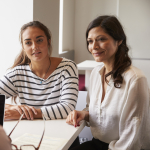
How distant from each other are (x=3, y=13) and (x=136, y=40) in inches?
137

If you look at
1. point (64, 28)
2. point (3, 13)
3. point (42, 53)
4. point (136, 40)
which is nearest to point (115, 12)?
point (136, 40)

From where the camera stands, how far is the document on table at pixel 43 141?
979mm

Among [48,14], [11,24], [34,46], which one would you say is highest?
[48,14]

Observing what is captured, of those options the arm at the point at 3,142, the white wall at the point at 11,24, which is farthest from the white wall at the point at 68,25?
the arm at the point at 3,142

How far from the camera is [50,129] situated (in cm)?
121

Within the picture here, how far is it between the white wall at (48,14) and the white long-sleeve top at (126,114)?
130 centimetres

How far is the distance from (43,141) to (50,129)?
6.8 inches

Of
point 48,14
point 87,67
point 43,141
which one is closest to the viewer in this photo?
point 43,141

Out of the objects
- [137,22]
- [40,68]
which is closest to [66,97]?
[40,68]

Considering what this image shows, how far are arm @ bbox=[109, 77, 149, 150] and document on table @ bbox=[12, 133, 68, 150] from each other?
416 mm

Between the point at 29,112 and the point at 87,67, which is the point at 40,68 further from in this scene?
the point at 87,67

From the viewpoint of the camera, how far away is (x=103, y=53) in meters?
1.44

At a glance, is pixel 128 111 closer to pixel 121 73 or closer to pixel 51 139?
pixel 121 73

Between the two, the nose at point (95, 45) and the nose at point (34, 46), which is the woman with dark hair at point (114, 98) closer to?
the nose at point (95, 45)
